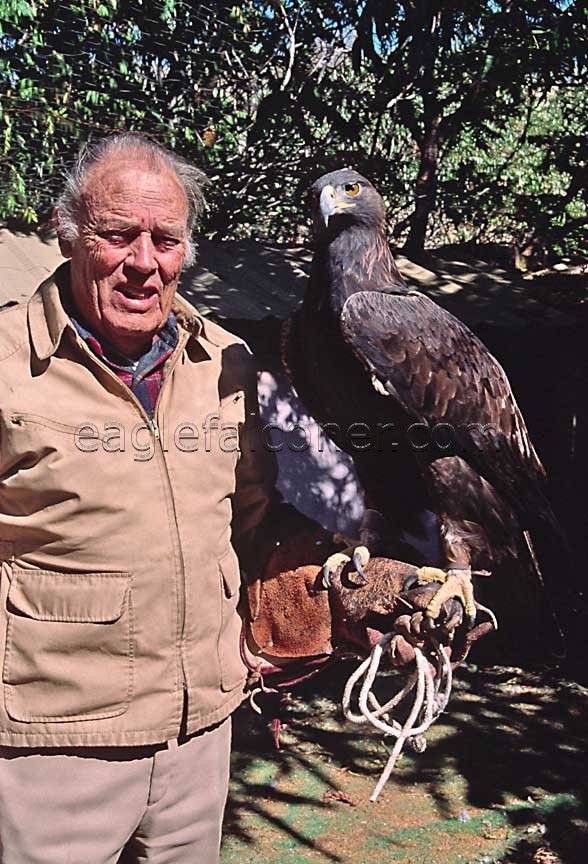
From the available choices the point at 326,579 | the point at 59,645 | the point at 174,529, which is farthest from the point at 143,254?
the point at 326,579

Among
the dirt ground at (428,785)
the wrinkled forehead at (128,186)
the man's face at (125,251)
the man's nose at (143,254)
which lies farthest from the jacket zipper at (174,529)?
the dirt ground at (428,785)

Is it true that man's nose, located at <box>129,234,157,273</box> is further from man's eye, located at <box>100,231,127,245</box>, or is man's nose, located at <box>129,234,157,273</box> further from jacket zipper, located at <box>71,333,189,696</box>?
jacket zipper, located at <box>71,333,189,696</box>

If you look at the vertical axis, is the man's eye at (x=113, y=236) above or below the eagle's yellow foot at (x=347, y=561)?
above

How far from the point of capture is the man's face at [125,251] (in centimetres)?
193

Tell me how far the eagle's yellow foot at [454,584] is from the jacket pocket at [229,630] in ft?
2.02

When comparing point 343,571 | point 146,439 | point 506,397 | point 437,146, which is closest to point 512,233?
point 437,146

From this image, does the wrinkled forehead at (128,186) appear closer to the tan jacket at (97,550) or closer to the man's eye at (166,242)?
the man's eye at (166,242)

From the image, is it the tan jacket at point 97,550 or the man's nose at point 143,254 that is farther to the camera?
the man's nose at point 143,254

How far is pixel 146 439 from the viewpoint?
1933 mm

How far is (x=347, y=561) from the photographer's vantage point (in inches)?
108

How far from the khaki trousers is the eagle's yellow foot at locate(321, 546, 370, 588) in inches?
27.5

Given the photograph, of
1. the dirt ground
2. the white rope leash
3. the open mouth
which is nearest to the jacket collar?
the open mouth

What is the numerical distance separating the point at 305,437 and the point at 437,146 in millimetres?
2860

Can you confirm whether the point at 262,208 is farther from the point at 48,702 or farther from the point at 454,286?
the point at 48,702
